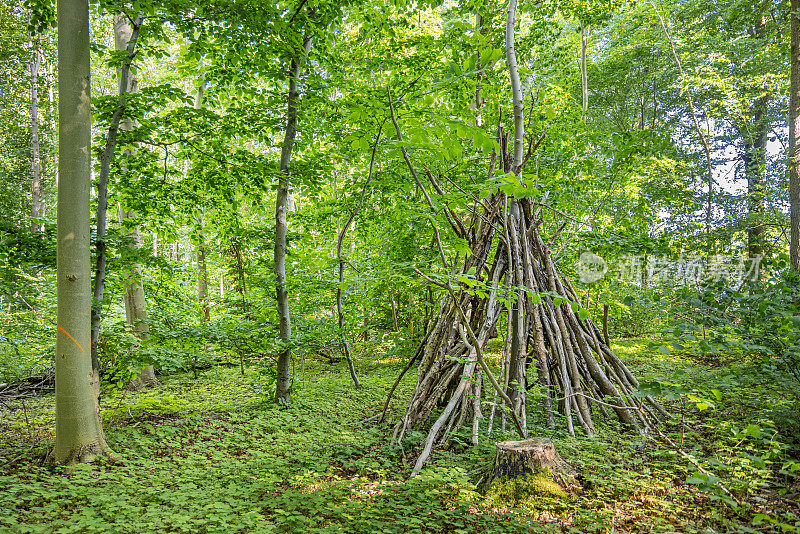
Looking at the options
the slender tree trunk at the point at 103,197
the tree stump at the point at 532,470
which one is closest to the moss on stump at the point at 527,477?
the tree stump at the point at 532,470

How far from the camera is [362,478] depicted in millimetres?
3324

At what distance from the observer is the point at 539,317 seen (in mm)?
4602

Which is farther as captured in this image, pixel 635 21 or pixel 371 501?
pixel 635 21

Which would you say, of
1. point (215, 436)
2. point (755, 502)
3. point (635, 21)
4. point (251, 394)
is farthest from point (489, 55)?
point (635, 21)

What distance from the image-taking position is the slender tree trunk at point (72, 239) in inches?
137

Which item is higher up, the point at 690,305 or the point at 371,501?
the point at 690,305

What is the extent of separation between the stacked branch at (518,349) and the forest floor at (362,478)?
0.99ft

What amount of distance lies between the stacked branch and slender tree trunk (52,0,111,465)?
3.05m

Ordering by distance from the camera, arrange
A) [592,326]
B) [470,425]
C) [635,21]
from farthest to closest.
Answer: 1. [635,21]
2. [592,326]
3. [470,425]

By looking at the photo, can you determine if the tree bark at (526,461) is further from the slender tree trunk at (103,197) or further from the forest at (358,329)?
the slender tree trunk at (103,197)

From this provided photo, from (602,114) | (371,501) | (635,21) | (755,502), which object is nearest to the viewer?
(755,502)

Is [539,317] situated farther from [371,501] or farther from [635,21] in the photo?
[635,21]

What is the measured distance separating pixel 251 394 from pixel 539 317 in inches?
196

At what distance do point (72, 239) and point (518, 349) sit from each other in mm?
4393
